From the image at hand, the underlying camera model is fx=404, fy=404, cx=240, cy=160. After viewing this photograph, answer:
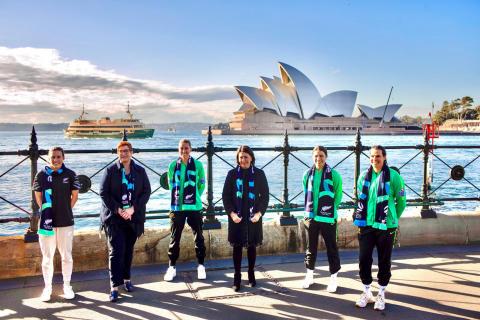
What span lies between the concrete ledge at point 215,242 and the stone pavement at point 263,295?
192 millimetres

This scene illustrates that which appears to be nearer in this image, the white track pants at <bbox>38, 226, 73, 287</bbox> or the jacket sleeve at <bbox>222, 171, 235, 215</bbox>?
the white track pants at <bbox>38, 226, 73, 287</bbox>

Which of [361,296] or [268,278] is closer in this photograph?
[361,296]

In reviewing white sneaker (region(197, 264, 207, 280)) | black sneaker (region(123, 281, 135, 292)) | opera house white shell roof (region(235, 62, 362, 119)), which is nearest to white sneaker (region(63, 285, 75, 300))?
black sneaker (region(123, 281, 135, 292))

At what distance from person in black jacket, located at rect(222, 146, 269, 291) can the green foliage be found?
125 m

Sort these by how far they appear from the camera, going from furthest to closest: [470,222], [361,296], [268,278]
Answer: [470,222], [268,278], [361,296]

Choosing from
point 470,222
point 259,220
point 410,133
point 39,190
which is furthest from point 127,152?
point 410,133

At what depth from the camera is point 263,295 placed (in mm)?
3973

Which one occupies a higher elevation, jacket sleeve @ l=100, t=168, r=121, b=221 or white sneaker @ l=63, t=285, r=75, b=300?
jacket sleeve @ l=100, t=168, r=121, b=221

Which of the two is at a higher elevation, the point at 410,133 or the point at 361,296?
the point at 410,133

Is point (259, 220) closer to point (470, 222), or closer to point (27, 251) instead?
A: point (27, 251)

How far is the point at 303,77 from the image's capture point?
75.4m

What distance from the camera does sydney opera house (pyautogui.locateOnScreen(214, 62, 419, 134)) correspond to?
260ft

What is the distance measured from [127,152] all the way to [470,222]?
4871mm

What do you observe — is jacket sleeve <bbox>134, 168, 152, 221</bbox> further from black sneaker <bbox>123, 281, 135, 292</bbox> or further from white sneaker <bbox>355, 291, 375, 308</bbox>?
white sneaker <bbox>355, 291, 375, 308</bbox>
